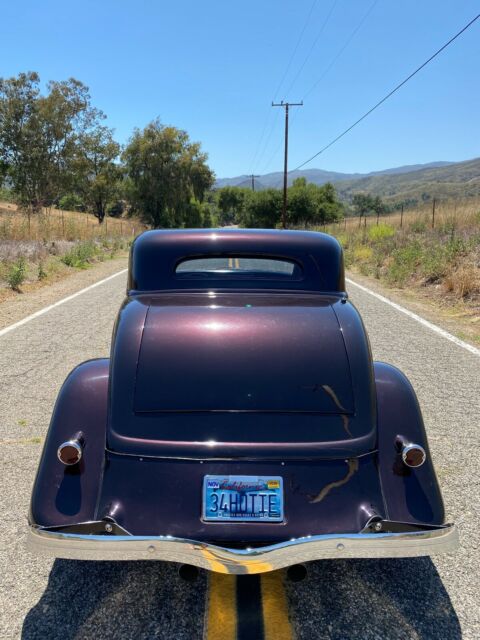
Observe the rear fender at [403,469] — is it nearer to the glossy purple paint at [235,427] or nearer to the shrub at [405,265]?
the glossy purple paint at [235,427]

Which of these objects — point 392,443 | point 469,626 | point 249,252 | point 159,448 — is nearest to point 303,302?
point 249,252

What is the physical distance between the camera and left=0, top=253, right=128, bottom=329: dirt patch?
364 inches

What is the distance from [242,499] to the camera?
2143 mm

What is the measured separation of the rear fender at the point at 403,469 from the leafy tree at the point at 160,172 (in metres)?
46.7

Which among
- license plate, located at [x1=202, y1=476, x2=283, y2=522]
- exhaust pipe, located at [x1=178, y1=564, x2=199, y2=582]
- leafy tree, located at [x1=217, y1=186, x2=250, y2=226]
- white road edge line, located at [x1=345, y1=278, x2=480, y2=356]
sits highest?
license plate, located at [x1=202, y1=476, x2=283, y2=522]

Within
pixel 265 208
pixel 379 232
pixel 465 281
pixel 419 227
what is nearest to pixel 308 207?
pixel 265 208

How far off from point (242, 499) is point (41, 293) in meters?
10.5

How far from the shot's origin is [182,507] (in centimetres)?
213

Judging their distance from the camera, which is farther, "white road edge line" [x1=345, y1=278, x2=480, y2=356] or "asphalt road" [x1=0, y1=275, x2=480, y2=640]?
"white road edge line" [x1=345, y1=278, x2=480, y2=356]

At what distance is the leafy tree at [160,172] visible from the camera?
4709 cm

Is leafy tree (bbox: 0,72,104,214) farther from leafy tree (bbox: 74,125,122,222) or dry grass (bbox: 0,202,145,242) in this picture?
dry grass (bbox: 0,202,145,242)

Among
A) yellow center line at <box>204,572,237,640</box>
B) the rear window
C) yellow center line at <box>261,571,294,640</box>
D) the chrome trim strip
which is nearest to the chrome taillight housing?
the chrome trim strip

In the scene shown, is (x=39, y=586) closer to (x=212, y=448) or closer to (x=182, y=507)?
(x=182, y=507)

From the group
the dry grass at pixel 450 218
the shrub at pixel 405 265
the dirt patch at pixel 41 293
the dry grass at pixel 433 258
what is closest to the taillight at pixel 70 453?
the dirt patch at pixel 41 293
